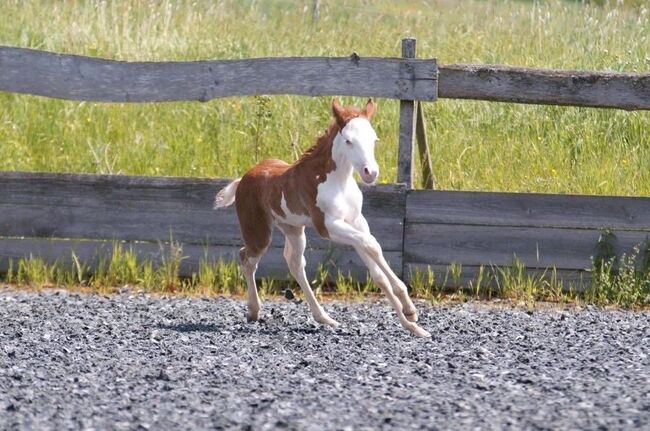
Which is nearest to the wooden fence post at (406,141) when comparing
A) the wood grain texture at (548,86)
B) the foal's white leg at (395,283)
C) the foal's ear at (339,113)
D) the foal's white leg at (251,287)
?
the wood grain texture at (548,86)

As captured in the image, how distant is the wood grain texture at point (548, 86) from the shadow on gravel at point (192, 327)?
8.91ft

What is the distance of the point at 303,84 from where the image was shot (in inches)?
389

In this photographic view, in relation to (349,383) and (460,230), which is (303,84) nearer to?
(460,230)

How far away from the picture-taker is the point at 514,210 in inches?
385

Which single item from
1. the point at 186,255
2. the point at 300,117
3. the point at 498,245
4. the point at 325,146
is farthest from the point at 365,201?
the point at 300,117

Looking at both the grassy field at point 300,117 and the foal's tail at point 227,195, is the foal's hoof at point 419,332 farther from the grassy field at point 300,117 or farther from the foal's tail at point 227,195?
the grassy field at point 300,117

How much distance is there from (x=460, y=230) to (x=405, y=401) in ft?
12.9

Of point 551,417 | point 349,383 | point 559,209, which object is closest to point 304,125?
point 559,209

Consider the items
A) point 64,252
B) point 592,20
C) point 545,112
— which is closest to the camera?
point 64,252

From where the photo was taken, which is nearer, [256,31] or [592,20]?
[592,20]

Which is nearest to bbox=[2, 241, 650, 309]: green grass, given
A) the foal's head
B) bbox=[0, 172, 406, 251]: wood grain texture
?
bbox=[0, 172, 406, 251]: wood grain texture

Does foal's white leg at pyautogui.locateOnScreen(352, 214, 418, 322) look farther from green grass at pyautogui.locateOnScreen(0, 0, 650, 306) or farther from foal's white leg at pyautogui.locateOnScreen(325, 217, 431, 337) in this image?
green grass at pyautogui.locateOnScreen(0, 0, 650, 306)

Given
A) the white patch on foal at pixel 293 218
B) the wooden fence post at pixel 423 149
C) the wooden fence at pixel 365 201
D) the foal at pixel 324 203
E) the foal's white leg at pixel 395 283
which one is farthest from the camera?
the wooden fence post at pixel 423 149

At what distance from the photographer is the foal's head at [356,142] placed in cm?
763
